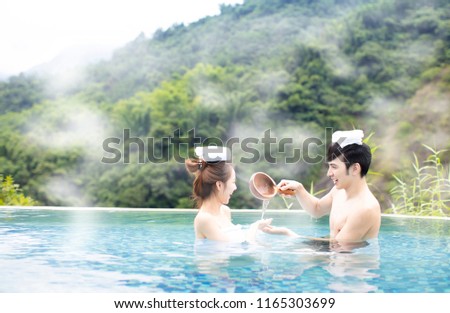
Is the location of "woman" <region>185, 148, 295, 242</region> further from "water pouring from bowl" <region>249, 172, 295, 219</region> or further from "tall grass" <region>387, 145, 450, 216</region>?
"tall grass" <region>387, 145, 450, 216</region>

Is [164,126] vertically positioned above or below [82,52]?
below

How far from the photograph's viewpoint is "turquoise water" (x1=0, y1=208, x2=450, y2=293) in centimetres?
291

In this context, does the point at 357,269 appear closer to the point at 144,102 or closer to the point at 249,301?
the point at 249,301

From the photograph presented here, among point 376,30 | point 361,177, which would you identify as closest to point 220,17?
point 376,30

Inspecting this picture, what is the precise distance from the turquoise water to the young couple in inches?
4.8

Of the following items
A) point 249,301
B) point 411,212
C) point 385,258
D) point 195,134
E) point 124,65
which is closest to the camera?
point 249,301

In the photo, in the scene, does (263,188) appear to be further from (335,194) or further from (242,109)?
(242,109)

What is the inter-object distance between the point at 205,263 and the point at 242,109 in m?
13.8

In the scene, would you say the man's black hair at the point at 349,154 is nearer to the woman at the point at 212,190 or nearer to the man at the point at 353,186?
the man at the point at 353,186

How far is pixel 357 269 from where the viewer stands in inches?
128

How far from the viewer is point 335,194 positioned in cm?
423

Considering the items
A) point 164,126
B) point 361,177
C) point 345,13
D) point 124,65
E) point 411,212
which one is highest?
point 345,13

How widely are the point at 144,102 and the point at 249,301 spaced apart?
1635cm

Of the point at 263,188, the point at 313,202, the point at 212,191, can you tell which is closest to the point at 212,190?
the point at 212,191
